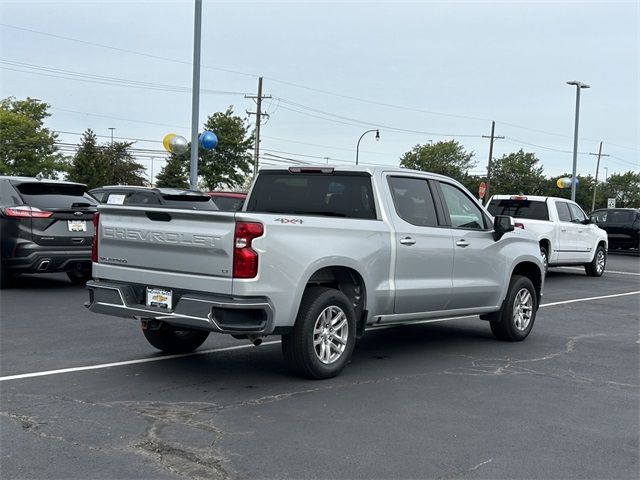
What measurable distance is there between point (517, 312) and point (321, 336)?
11.2 ft

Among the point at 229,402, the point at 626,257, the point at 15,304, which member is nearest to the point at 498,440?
the point at 229,402

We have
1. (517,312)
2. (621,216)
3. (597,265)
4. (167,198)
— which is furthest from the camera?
(621,216)

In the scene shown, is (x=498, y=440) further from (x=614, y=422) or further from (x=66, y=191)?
(x=66, y=191)

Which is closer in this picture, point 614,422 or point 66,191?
point 614,422

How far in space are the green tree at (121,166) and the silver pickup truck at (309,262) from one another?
193ft

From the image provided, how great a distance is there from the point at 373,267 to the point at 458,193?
1.96 metres

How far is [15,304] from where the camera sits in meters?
10.7

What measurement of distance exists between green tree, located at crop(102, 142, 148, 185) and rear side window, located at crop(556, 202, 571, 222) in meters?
51.4

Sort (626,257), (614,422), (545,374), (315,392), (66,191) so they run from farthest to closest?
(626,257)
(66,191)
(545,374)
(315,392)
(614,422)

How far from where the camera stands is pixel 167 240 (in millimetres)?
6293

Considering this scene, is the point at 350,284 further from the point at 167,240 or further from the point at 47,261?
the point at 47,261

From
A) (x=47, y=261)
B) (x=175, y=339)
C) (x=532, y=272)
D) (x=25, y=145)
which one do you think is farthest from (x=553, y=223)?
(x=25, y=145)

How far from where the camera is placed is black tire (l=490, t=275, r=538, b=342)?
8.84 m

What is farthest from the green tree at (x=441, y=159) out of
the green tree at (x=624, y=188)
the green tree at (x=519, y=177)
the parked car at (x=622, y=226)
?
the parked car at (x=622, y=226)
